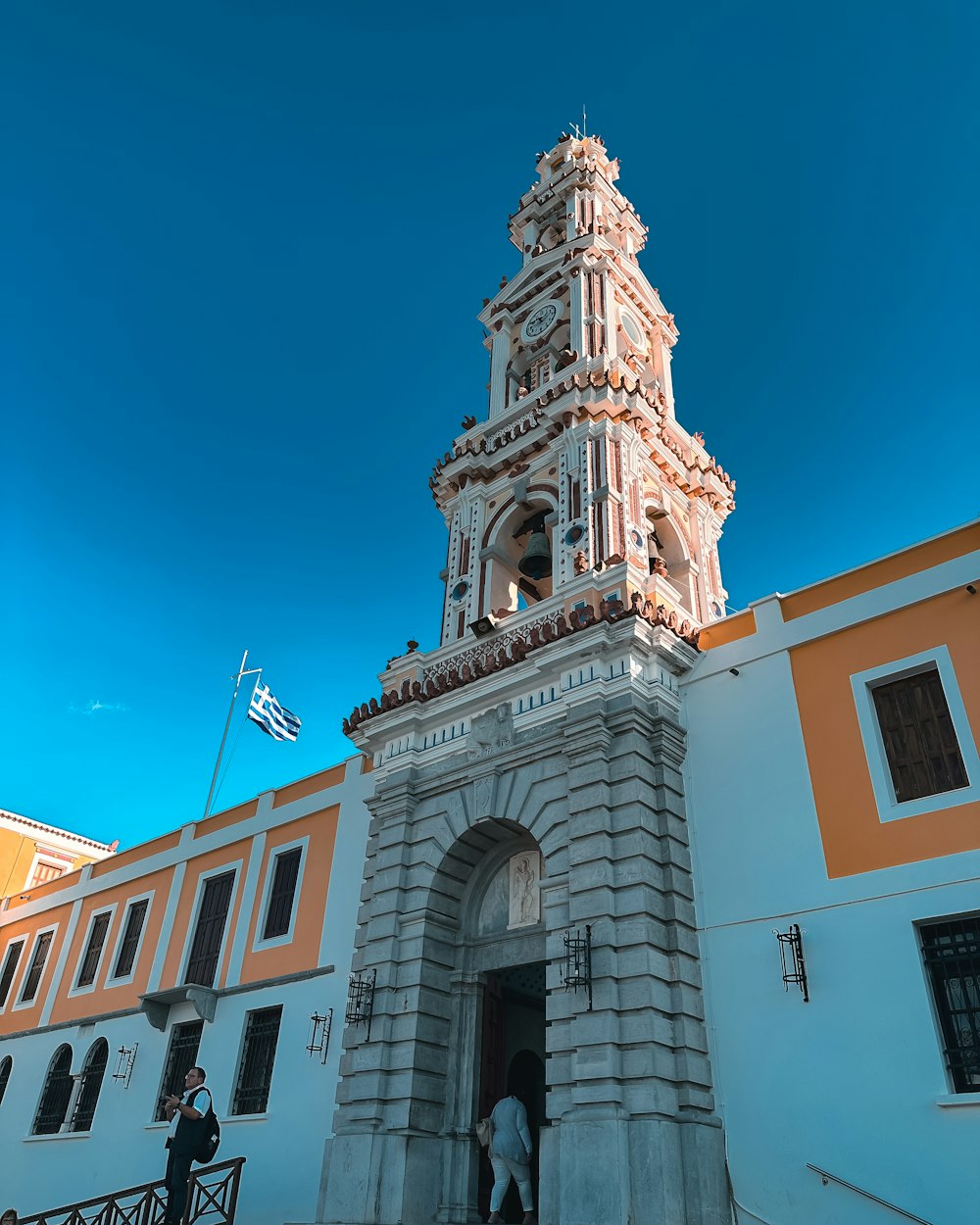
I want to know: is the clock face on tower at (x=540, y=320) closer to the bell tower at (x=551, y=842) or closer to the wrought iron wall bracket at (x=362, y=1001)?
the bell tower at (x=551, y=842)

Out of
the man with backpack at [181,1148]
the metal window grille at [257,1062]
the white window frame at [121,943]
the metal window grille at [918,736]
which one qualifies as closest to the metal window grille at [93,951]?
the white window frame at [121,943]

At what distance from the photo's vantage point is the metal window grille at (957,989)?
1052 cm

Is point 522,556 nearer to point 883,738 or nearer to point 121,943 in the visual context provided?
point 883,738

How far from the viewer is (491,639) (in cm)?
1723

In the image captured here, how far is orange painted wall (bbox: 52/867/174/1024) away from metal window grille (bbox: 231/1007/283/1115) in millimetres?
3960

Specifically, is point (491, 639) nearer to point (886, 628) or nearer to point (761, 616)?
point (761, 616)


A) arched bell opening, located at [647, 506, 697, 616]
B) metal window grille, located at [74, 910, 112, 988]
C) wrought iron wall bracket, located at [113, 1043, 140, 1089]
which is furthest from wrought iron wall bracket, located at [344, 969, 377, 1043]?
metal window grille, located at [74, 910, 112, 988]

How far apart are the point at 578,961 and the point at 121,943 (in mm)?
16098

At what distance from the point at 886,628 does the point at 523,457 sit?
924cm

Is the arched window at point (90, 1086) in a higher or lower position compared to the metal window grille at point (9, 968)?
lower

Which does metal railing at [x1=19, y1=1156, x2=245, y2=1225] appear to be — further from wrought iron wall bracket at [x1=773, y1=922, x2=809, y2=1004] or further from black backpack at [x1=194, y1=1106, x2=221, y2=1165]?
wrought iron wall bracket at [x1=773, y1=922, x2=809, y2=1004]

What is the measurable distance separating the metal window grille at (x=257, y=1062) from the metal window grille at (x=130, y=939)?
5.94 m

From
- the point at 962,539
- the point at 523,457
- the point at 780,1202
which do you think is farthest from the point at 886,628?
the point at 523,457

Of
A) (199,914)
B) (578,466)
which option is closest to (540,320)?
(578,466)
